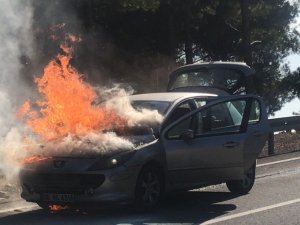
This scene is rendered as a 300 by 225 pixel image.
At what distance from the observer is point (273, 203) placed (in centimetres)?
941

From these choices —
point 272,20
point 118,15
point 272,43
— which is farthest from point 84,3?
point 272,43

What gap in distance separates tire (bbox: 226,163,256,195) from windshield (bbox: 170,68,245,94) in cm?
221

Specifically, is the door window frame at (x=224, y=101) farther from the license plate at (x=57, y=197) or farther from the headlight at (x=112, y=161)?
the license plate at (x=57, y=197)

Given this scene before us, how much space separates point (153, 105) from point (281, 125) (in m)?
8.43

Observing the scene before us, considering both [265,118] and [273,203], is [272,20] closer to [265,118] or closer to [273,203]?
[265,118]

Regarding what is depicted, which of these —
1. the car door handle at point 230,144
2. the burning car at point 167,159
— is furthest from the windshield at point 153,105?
the car door handle at point 230,144

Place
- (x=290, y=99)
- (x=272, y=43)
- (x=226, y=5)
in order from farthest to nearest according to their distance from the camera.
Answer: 1. (x=290, y=99)
2. (x=272, y=43)
3. (x=226, y=5)

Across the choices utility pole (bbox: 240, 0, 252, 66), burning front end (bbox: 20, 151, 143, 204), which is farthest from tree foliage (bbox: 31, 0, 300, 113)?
burning front end (bbox: 20, 151, 143, 204)

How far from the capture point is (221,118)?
1002 cm

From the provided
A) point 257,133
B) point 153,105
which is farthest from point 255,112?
point 153,105

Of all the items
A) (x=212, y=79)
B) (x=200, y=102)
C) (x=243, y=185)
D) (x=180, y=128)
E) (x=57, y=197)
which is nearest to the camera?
(x=57, y=197)

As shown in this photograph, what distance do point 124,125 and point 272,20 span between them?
1935 cm

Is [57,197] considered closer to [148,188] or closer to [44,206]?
[44,206]

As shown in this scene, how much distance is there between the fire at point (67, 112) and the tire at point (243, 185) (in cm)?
244
